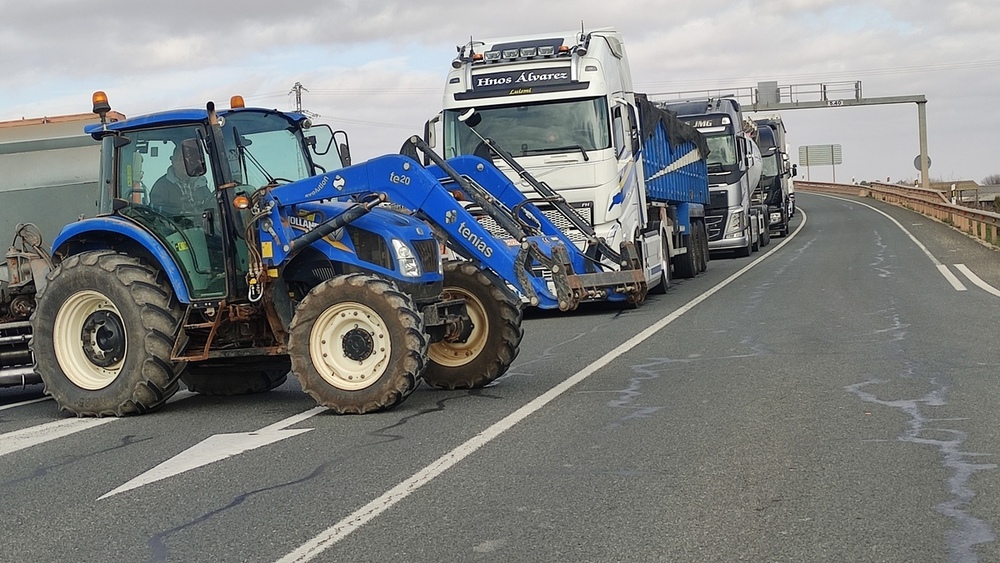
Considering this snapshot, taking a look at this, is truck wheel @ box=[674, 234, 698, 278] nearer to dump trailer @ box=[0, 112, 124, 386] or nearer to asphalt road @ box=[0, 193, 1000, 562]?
asphalt road @ box=[0, 193, 1000, 562]

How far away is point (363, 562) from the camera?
5.59 meters

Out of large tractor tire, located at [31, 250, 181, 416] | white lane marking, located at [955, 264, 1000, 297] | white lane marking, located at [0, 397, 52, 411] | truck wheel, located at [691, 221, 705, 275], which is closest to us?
large tractor tire, located at [31, 250, 181, 416]

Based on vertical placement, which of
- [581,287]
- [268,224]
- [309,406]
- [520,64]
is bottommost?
[309,406]

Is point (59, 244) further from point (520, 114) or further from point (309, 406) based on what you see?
point (520, 114)

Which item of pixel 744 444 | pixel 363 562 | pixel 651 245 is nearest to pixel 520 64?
pixel 651 245

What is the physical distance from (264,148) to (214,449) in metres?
3.07

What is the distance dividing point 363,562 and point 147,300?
512 cm

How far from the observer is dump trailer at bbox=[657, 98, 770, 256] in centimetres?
3391

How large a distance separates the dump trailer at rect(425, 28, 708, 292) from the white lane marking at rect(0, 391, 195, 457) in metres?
8.93

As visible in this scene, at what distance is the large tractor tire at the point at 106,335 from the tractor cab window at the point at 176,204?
0.30 m

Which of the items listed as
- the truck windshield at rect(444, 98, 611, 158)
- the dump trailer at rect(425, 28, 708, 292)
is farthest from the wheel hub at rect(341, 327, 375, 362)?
the truck windshield at rect(444, 98, 611, 158)

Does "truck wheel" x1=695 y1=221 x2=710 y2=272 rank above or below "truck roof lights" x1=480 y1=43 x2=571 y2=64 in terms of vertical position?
below

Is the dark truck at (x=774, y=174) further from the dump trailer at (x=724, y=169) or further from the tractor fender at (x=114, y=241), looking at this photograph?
the tractor fender at (x=114, y=241)

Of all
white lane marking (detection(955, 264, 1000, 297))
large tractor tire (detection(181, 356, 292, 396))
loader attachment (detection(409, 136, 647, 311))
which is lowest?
white lane marking (detection(955, 264, 1000, 297))
